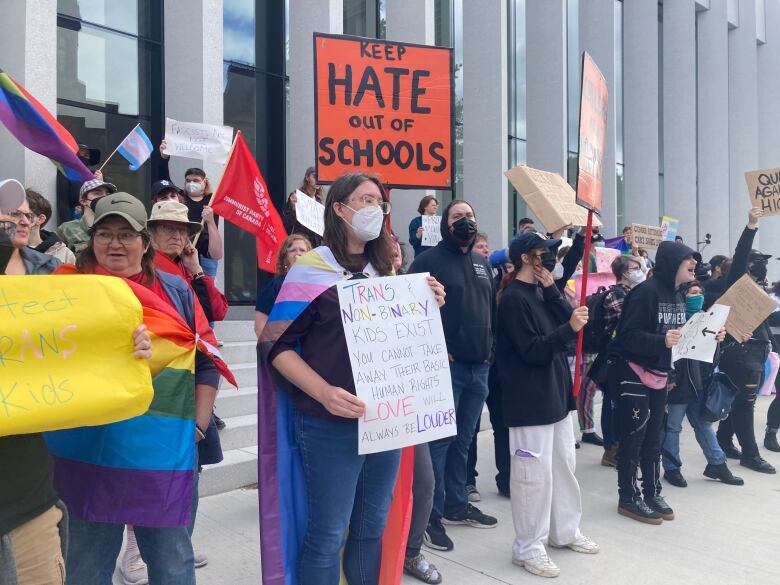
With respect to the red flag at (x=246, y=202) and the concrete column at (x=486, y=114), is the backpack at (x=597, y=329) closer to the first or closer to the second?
the red flag at (x=246, y=202)

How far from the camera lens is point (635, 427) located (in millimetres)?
4973

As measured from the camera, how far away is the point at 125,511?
2469 millimetres

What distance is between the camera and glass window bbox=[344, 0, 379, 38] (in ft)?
39.9

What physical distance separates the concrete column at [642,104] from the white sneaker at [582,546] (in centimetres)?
1354

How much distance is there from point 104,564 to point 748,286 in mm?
5500

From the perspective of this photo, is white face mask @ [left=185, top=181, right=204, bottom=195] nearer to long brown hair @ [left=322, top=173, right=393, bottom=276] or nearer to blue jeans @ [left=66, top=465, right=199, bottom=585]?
long brown hair @ [left=322, top=173, right=393, bottom=276]

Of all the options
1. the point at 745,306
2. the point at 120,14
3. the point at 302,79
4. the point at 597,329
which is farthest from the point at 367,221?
the point at 120,14

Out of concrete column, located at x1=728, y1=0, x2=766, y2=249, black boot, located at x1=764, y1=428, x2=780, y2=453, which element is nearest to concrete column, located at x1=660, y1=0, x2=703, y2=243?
concrete column, located at x1=728, y1=0, x2=766, y2=249

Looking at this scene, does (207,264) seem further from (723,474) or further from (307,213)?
(723,474)

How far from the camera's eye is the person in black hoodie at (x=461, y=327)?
439 centimetres

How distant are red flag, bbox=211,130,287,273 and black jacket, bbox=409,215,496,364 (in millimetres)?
1440

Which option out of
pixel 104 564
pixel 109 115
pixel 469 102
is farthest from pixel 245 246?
pixel 104 564

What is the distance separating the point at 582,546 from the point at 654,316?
5.67ft

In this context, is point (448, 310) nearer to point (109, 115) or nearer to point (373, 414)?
point (373, 414)
